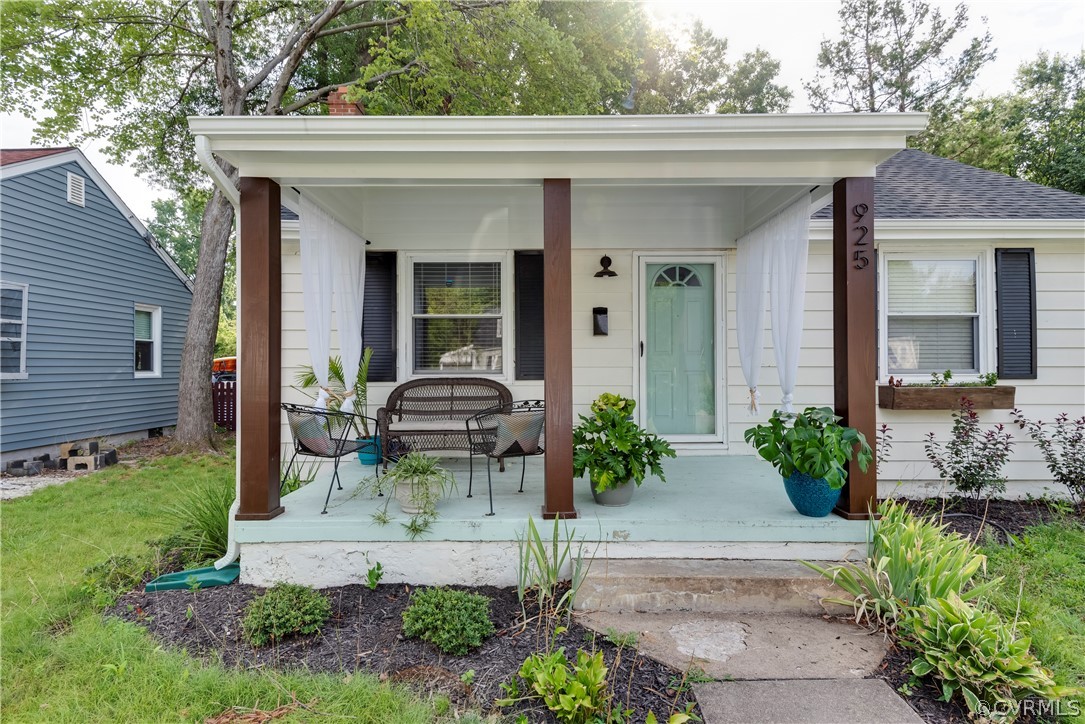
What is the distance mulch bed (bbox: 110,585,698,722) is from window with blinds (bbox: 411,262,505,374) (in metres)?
2.68

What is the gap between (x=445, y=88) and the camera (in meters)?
8.74

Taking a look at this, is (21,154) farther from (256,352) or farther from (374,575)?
(374,575)

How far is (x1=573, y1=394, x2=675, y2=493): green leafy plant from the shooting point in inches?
138

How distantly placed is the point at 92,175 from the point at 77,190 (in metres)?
0.44

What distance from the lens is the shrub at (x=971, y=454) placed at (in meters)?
4.91

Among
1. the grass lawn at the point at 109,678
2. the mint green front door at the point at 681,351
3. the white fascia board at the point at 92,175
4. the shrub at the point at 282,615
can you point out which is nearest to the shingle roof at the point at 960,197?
the mint green front door at the point at 681,351

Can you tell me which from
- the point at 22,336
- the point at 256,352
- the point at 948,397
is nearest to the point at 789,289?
the point at 948,397

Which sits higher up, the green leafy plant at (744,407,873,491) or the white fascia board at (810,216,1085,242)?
the white fascia board at (810,216,1085,242)

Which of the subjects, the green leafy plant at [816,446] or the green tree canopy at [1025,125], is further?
the green tree canopy at [1025,125]

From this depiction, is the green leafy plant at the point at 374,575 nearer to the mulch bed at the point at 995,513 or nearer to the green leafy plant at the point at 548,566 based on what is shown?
the green leafy plant at the point at 548,566

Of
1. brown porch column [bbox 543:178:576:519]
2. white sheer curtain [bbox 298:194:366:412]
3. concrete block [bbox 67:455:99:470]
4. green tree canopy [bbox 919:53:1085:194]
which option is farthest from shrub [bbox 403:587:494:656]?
green tree canopy [bbox 919:53:1085:194]

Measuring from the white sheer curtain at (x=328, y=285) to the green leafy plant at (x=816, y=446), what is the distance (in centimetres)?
315

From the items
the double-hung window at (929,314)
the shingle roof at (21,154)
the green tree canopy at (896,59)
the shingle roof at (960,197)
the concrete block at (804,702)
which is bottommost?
the concrete block at (804,702)

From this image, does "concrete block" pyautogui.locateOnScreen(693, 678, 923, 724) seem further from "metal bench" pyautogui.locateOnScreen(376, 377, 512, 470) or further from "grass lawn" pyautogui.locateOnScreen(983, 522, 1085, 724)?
"metal bench" pyautogui.locateOnScreen(376, 377, 512, 470)
